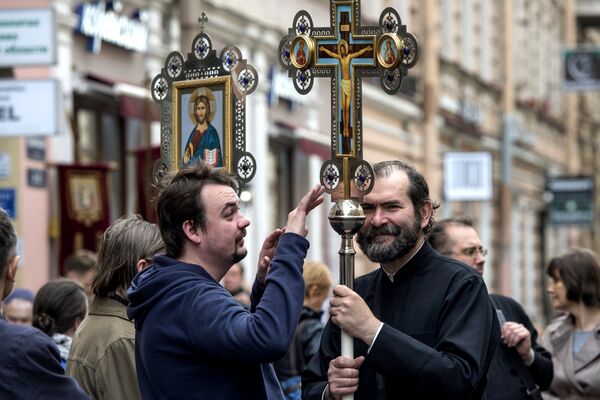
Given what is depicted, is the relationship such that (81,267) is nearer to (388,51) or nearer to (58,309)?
(58,309)

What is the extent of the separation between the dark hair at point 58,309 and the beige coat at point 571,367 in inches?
115

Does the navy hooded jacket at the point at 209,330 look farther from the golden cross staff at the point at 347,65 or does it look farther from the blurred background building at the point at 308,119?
the blurred background building at the point at 308,119

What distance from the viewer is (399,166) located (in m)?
5.82

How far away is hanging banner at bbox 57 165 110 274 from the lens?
48.9 ft

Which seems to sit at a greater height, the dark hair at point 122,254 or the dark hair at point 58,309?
the dark hair at point 122,254

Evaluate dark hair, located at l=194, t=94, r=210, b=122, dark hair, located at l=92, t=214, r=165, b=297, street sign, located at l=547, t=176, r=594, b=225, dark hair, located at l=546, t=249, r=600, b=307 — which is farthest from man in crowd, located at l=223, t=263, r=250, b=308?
street sign, located at l=547, t=176, r=594, b=225

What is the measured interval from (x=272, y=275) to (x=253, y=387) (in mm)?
354

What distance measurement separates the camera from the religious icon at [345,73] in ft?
18.8

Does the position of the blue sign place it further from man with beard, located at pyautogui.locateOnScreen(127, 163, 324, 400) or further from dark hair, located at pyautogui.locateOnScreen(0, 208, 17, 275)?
dark hair, located at pyautogui.locateOnScreen(0, 208, 17, 275)

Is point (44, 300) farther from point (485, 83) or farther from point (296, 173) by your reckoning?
point (485, 83)

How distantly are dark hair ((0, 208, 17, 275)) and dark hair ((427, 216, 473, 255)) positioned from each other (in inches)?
143

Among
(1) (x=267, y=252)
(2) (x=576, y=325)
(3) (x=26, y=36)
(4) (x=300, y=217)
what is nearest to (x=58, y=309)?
(1) (x=267, y=252)

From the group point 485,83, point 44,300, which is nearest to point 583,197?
point 485,83

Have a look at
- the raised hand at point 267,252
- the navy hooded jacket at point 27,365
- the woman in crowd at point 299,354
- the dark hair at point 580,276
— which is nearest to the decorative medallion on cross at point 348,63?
the raised hand at point 267,252
